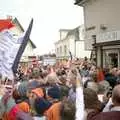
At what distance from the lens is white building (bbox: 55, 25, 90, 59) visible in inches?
2586

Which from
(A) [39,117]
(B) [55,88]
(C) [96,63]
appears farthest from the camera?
(C) [96,63]

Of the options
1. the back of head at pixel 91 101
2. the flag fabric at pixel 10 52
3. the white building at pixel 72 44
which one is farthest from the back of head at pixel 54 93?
the white building at pixel 72 44

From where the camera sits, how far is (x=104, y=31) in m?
30.6

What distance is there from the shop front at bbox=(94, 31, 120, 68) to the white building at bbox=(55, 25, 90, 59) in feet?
106

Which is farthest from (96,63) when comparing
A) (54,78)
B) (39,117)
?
(39,117)

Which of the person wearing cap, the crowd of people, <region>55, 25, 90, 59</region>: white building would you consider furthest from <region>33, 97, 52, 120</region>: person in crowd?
<region>55, 25, 90, 59</region>: white building

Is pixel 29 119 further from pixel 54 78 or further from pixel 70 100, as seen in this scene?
pixel 54 78

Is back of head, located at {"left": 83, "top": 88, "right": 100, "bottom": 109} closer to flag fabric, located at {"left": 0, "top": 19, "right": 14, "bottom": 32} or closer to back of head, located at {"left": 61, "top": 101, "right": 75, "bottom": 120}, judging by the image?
back of head, located at {"left": 61, "top": 101, "right": 75, "bottom": 120}

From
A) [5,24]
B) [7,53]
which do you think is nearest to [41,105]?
[7,53]

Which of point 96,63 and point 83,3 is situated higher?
point 83,3

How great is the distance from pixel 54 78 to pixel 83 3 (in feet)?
84.5

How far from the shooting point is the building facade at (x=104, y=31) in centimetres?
2869

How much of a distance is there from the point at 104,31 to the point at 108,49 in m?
1.34

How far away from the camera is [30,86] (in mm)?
10453
